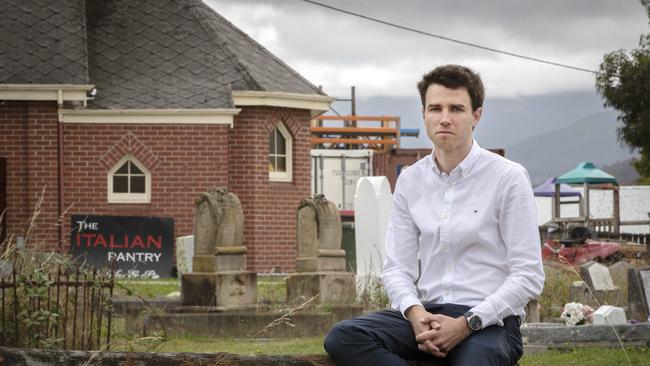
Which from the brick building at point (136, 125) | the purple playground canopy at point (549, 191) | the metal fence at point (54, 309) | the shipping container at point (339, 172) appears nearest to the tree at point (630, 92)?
the purple playground canopy at point (549, 191)

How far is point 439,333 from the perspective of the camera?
4.98 m

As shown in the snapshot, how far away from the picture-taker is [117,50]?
26.5 m

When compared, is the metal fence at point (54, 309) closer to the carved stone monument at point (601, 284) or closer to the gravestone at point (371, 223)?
the carved stone monument at point (601, 284)

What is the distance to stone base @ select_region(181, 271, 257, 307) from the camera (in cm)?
1504

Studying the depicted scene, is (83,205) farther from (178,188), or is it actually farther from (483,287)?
(483,287)

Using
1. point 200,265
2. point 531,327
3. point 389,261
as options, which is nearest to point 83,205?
point 200,265

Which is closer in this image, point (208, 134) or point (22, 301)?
point (22, 301)

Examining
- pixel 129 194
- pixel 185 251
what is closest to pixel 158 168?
pixel 129 194

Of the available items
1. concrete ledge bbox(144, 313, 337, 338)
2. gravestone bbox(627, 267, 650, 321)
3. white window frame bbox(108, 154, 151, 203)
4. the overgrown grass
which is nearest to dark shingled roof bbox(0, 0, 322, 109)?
white window frame bbox(108, 154, 151, 203)

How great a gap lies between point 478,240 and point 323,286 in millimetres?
11034

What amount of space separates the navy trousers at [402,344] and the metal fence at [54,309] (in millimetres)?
5565

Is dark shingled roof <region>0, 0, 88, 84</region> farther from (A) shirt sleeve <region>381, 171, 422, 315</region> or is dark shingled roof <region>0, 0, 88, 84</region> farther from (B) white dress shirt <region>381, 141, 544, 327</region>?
(B) white dress shirt <region>381, 141, 544, 327</region>

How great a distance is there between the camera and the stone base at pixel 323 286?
1602 cm

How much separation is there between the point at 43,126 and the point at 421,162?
20.2 metres
